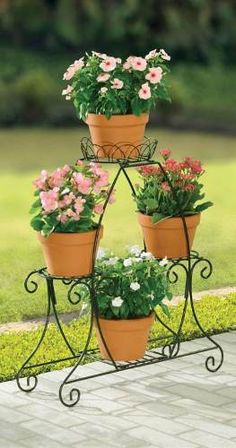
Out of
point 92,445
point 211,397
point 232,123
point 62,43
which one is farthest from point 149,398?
point 62,43

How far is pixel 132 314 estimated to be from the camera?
19.9 ft

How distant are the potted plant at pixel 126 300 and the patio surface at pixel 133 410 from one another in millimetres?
213

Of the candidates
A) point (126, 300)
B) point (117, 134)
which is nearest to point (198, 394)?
point (126, 300)

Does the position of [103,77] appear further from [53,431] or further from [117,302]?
[53,431]

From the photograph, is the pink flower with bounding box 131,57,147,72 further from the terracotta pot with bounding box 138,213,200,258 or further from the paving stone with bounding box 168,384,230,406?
the paving stone with bounding box 168,384,230,406

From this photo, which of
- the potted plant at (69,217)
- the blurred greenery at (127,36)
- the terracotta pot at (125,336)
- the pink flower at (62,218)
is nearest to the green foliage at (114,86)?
the potted plant at (69,217)

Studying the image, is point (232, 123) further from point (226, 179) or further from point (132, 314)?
point (132, 314)

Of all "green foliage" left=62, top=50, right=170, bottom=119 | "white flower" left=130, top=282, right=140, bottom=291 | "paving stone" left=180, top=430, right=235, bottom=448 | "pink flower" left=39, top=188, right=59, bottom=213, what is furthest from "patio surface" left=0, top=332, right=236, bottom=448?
"green foliage" left=62, top=50, right=170, bottom=119

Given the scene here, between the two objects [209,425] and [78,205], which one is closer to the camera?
[209,425]

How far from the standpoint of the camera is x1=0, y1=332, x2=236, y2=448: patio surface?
5359mm

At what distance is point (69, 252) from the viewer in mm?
5812

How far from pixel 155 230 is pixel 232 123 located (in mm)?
10285

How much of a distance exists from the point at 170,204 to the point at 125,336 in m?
0.67

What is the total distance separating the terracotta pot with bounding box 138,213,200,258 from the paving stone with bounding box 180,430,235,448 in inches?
43.2
